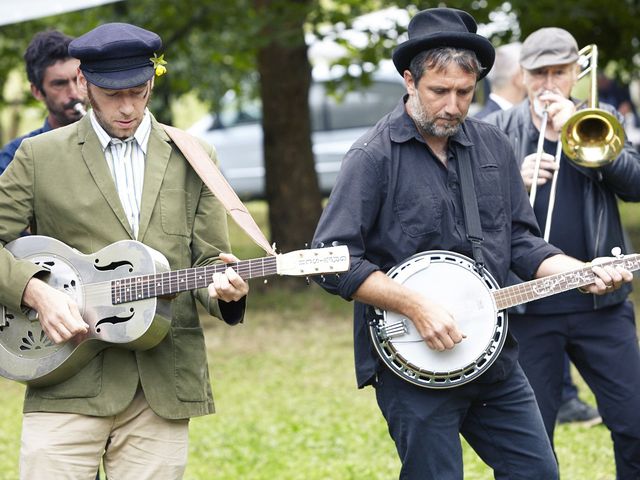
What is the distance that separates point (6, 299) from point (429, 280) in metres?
1.41

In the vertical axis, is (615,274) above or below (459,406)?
above

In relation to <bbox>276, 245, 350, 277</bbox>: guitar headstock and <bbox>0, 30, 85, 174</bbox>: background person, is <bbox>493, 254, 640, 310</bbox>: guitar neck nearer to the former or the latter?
<bbox>276, 245, 350, 277</bbox>: guitar headstock

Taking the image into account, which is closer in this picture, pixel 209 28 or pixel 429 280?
pixel 429 280

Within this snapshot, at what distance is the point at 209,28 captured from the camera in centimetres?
1294

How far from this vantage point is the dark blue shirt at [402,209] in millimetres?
3834

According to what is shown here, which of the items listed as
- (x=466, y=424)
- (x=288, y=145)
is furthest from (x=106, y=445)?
(x=288, y=145)

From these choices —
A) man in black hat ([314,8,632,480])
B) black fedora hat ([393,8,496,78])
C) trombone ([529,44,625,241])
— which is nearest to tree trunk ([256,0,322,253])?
trombone ([529,44,625,241])

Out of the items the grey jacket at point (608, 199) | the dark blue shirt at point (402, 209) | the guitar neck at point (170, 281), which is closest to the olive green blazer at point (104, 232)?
the guitar neck at point (170, 281)

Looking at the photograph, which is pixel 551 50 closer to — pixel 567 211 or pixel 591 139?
pixel 591 139

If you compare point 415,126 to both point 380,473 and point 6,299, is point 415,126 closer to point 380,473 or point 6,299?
point 6,299

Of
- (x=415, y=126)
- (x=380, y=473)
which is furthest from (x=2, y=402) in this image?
(x=415, y=126)

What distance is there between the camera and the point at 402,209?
3.87 m

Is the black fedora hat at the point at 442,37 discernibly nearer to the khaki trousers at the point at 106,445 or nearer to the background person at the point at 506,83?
the khaki trousers at the point at 106,445

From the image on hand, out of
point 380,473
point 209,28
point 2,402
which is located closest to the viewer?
point 380,473
